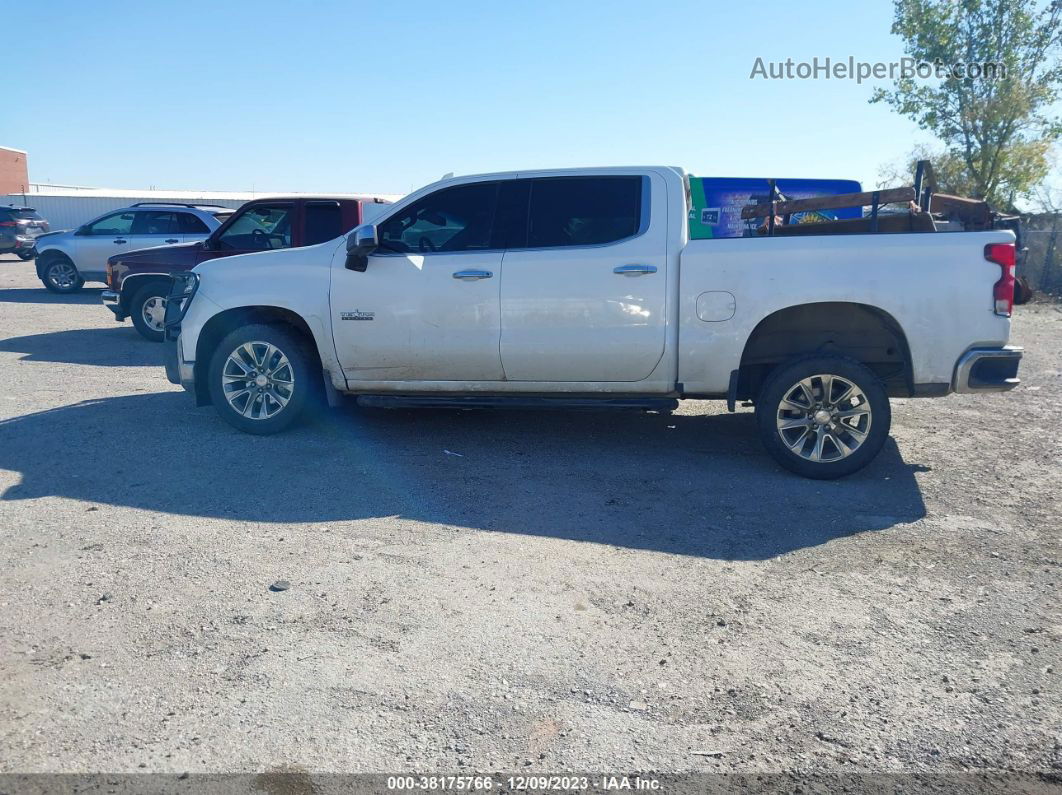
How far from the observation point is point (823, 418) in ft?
20.4

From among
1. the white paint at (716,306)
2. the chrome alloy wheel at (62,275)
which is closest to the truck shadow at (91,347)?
the chrome alloy wheel at (62,275)

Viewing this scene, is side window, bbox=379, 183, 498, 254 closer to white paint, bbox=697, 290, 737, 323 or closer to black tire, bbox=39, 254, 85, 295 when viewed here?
white paint, bbox=697, 290, 737, 323

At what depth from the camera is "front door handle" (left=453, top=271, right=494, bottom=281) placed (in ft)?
21.7

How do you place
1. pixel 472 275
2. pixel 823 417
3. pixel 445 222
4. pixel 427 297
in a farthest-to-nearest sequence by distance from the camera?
pixel 445 222 < pixel 427 297 < pixel 472 275 < pixel 823 417

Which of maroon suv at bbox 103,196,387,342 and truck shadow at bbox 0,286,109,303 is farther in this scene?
truck shadow at bbox 0,286,109,303

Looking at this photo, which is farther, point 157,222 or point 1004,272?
point 157,222

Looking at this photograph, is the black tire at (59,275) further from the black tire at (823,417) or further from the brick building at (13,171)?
the brick building at (13,171)

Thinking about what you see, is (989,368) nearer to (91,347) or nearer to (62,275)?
(91,347)

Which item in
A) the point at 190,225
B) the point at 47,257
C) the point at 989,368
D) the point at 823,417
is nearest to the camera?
the point at 989,368

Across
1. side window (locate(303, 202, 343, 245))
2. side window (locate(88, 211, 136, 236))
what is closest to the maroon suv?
side window (locate(303, 202, 343, 245))

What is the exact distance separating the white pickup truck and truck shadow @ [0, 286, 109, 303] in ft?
37.4

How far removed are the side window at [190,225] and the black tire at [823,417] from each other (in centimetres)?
1248

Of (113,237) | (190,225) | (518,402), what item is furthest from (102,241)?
(518,402)

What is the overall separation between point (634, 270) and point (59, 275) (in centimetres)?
1598
